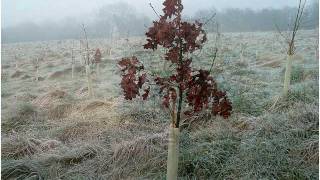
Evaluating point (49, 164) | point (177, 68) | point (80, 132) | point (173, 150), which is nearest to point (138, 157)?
point (49, 164)

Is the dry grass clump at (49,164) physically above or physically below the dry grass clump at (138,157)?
below

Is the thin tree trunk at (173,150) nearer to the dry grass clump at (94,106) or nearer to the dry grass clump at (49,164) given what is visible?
the dry grass clump at (49,164)

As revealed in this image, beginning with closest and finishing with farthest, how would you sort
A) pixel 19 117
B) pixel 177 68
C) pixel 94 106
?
pixel 177 68
pixel 19 117
pixel 94 106

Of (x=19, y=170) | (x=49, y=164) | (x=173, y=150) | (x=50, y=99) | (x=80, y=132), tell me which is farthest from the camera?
(x=50, y=99)

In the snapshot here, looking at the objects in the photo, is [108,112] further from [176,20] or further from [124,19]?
[124,19]

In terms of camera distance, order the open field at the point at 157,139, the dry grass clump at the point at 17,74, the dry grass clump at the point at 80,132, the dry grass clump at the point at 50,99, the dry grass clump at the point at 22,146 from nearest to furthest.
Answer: the open field at the point at 157,139
the dry grass clump at the point at 22,146
the dry grass clump at the point at 80,132
the dry grass clump at the point at 50,99
the dry grass clump at the point at 17,74

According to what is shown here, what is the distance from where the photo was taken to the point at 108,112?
362 inches

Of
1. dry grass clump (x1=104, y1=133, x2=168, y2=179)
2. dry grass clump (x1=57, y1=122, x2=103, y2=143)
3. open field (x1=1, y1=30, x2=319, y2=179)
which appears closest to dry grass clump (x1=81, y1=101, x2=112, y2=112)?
open field (x1=1, y1=30, x2=319, y2=179)

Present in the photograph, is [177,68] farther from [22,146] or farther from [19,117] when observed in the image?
[19,117]

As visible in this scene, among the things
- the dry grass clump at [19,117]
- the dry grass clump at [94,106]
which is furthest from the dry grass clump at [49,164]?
the dry grass clump at [94,106]

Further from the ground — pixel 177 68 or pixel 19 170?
Answer: pixel 177 68

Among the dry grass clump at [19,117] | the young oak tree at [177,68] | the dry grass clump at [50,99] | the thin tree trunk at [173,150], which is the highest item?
the young oak tree at [177,68]

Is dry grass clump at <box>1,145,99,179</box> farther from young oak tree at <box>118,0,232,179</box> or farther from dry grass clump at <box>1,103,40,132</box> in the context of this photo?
dry grass clump at <box>1,103,40,132</box>

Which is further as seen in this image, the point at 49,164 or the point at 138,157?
the point at 49,164
